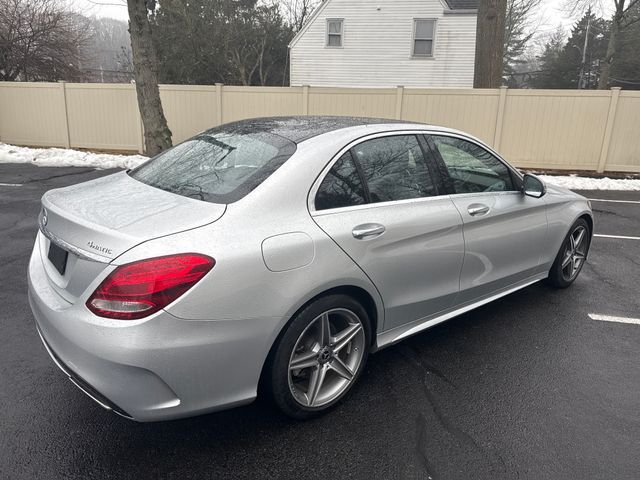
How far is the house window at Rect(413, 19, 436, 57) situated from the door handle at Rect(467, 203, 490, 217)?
1933 cm

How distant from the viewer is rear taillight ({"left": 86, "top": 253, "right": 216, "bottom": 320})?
204 cm

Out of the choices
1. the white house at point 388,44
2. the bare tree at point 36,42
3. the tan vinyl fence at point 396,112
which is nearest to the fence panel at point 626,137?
the tan vinyl fence at point 396,112

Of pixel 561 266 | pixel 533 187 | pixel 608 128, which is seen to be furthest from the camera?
pixel 608 128

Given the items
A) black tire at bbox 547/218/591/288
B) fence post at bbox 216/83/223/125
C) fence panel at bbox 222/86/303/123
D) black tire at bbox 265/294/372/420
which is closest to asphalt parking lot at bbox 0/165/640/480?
black tire at bbox 265/294/372/420

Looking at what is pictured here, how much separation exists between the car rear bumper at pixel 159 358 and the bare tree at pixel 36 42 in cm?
1785

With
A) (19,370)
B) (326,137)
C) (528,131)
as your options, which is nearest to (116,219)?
(326,137)

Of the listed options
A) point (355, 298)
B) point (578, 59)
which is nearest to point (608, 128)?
point (355, 298)

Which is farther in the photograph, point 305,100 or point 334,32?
point 334,32

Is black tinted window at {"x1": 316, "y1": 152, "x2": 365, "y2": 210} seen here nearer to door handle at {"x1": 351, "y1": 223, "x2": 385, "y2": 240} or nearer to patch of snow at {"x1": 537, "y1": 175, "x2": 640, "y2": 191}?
door handle at {"x1": 351, "y1": 223, "x2": 385, "y2": 240}

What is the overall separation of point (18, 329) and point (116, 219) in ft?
6.34

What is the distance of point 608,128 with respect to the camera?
38.9 ft

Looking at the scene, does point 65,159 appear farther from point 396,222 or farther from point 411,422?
point 411,422

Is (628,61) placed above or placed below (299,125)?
above

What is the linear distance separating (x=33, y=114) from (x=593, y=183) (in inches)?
603
